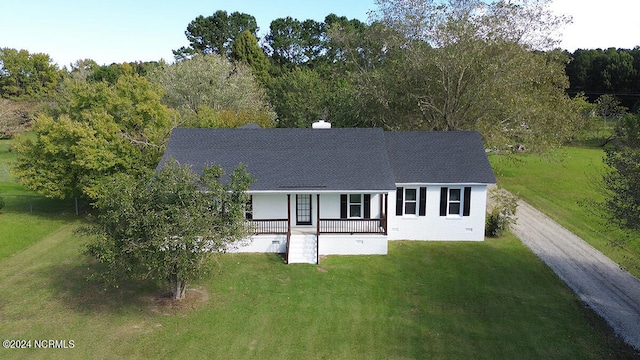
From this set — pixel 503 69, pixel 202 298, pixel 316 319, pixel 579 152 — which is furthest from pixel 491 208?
pixel 579 152

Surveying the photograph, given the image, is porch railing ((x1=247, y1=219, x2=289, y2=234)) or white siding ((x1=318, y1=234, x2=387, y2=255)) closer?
white siding ((x1=318, y1=234, x2=387, y2=255))

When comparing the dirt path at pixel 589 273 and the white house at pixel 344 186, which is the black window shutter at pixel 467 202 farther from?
the dirt path at pixel 589 273

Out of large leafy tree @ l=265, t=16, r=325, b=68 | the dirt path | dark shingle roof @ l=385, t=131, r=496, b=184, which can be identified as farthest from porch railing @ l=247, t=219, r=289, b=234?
large leafy tree @ l=265, t=16, r=325, b=68

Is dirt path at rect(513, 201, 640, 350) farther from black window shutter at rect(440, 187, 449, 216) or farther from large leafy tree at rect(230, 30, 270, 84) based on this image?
large leafy tree at rect(230, 30, 270, 84)

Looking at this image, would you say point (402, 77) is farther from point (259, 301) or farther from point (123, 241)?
point (123, 241)

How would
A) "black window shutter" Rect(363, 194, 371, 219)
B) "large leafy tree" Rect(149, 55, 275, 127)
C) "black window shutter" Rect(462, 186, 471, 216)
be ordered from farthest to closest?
"large leafy tree" Rect(149, 55, 275, 127)
"black window shutter" Rect(462, 186, 471, 216)
"black window shutter" Rect(363, 194, 371, 219)

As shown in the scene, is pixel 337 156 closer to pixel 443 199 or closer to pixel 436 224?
pixel 443 199
